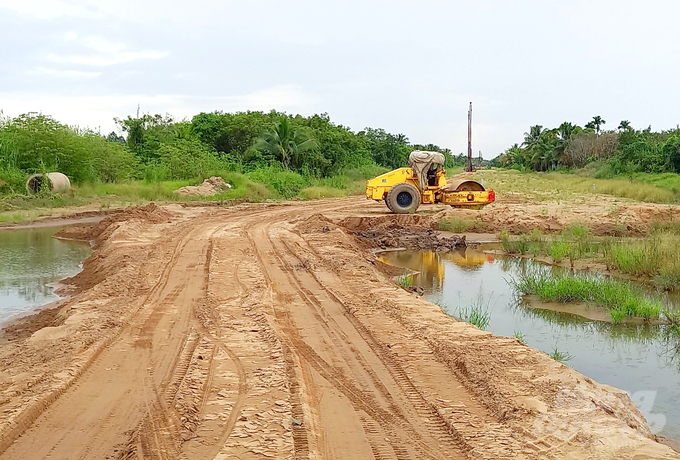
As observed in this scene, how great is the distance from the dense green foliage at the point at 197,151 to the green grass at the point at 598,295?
22297 mm

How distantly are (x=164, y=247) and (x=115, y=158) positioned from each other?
71.4 feet

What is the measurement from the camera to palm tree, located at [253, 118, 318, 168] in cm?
3953

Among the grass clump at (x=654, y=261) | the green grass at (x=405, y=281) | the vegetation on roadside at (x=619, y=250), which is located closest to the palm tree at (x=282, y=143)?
the vegetation on roadside at (x=619, y=250)

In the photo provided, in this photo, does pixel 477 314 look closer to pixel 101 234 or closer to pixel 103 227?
pixel 101 234

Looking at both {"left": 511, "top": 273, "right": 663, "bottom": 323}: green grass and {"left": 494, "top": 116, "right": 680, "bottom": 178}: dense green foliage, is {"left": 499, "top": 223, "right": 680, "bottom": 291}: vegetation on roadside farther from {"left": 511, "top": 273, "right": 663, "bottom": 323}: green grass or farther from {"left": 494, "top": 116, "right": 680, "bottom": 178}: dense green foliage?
{"left": 494, "top": 116, "right": 680, "bottom": 178}: dense green foliage

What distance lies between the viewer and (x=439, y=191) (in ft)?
73.3

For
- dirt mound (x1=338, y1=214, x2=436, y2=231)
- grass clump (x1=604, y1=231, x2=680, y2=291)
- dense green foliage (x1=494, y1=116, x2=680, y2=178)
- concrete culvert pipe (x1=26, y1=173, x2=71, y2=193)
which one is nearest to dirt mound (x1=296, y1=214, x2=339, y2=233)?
dirt mound (x1=338, y1=214, x2=436, y2=231)

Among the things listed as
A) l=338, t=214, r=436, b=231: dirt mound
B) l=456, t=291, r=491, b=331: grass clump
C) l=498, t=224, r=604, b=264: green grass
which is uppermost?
l=338, t=214, r=436, b=231: dirt mound

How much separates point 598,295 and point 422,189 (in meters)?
11.9

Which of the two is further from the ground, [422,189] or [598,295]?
[422,189]

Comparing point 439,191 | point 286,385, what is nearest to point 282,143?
point 439,191

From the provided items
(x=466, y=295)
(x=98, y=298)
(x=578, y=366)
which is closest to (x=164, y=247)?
(x=98, y=298)

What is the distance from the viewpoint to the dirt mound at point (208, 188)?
102ft

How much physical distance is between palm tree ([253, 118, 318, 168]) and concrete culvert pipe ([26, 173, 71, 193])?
1300 cm
